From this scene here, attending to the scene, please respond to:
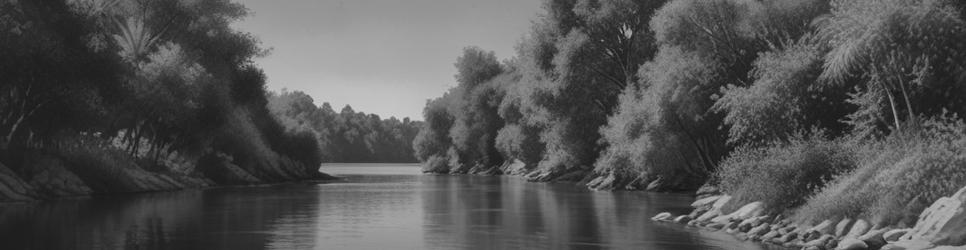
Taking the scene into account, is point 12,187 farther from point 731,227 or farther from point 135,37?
point 731,227

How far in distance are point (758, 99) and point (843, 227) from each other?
13.1 m

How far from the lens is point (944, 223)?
59.6 ft

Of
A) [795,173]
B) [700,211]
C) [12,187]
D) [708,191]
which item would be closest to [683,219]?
[700,211]

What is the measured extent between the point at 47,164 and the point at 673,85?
107 ft

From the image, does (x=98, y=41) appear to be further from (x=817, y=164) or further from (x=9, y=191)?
(x=817, y=164)

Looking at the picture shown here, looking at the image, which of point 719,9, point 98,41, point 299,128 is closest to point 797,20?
point 719,9

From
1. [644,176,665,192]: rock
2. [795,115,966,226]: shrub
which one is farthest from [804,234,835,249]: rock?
[644,176,665,192]: rock

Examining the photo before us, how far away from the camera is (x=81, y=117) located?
4491 cm

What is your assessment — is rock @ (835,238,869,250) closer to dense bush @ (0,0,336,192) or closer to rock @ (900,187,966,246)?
rock @ (900,187,966,246)

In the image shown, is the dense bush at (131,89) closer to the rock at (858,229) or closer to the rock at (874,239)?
the rock at (858,229)

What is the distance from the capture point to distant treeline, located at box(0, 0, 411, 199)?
4269 centimetres

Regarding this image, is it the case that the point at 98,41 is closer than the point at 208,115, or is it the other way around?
the point at 98,41

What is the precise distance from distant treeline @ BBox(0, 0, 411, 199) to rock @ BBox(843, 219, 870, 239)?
35268 mm

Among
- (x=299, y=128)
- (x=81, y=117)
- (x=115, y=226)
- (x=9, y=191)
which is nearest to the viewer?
(x=115, y=226)
